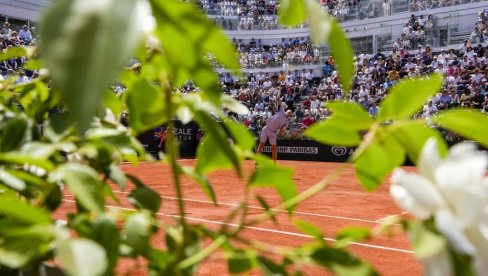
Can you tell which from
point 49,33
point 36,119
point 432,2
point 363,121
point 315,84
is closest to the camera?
point 49,33

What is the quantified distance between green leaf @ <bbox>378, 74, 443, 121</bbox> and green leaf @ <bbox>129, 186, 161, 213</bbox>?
19cm

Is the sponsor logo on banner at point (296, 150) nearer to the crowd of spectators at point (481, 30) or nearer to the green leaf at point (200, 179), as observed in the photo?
the crowd of spectators at point (481, 30)

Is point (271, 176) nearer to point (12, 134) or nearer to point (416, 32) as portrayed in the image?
point (12, 134)

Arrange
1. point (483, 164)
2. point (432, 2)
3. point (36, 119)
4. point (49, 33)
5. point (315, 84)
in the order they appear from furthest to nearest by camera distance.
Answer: point (315, 84) < point (432, 2) < point (36, 119) < point (483, 164) < point (49, 33)

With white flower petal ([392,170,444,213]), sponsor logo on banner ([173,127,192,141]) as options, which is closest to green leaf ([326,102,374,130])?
white flower petal ([392,170,444,213])

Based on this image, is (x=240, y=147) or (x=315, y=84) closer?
(x=240, y=147)

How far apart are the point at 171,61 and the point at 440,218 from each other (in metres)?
0.15

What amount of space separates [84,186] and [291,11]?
16 cm

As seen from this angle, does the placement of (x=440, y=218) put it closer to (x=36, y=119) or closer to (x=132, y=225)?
(x=132, y=225)

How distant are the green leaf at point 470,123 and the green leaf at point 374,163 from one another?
0.05 m

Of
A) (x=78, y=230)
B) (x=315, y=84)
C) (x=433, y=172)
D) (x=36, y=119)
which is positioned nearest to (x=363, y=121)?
(x=433, y=172)

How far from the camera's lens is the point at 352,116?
38 centimetres

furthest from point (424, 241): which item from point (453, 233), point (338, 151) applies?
point (338, 151)

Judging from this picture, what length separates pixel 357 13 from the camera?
736 inches
